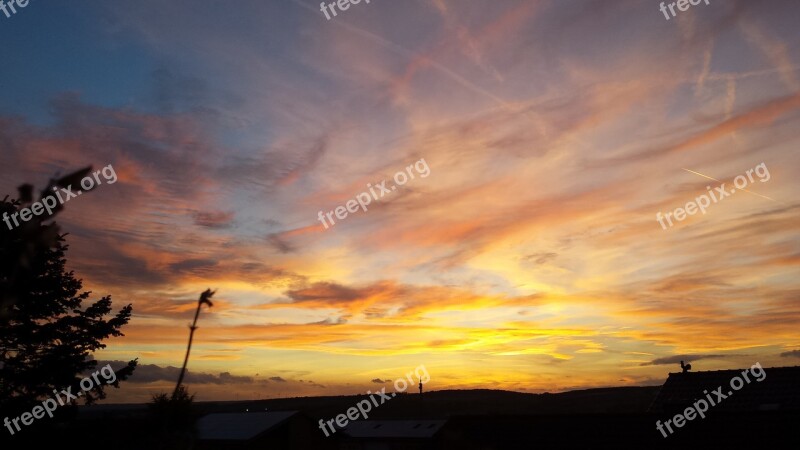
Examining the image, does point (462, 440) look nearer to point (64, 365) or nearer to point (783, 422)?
point (783, 422)

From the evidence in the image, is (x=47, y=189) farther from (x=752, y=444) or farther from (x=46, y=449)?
(x=752, y=444)

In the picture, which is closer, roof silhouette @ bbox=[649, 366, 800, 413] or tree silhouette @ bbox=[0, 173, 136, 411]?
tree silhouette @ bbox=[0, 173, 136, 411]

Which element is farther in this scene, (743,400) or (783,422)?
(743,400)

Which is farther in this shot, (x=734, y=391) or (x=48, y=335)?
(x=734, y=391)

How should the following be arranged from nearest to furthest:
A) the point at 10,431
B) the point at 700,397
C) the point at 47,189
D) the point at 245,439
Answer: the point at 47,189 < the point at 10,431 < the point at 245,439 < the point at 700,397

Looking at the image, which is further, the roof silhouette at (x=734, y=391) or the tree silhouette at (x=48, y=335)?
the roof silhouette at (x=734, y=391)

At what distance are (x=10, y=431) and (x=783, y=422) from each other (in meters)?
35.6

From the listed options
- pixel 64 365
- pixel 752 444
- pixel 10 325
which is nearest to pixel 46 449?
pixel 64 365

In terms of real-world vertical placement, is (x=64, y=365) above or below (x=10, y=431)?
above

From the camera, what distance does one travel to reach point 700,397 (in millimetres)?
42000

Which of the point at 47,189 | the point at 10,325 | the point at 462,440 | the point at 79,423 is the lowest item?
the point at 462,440

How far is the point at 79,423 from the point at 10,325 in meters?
5.17

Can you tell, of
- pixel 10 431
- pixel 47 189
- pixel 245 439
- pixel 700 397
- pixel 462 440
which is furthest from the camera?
pixel 700 397

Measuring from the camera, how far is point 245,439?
3903cm
